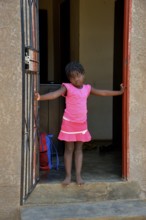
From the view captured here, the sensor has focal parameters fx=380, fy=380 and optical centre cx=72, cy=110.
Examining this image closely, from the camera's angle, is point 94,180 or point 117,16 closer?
point 94,180

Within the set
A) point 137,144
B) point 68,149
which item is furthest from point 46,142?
point 137,144

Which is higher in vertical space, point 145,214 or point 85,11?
point 85,11

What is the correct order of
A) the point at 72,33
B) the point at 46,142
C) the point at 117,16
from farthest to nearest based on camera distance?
the point at 72,33 → the point at 117,16 → the point at 46,142

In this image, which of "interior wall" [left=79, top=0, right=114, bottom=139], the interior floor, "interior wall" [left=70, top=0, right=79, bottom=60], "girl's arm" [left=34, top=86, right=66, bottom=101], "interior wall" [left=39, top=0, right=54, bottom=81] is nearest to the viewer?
"girl's arm" [left=34, top=86, right=66, bottom=101]

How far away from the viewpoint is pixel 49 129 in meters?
5.65

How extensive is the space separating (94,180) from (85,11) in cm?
374

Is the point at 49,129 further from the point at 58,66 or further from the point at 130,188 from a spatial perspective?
the point at 58,66

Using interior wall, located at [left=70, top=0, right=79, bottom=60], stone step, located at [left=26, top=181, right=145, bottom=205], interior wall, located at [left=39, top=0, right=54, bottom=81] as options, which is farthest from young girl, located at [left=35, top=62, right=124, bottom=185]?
interior wall, located at [left=39, top=0, right=54, bottom=81]

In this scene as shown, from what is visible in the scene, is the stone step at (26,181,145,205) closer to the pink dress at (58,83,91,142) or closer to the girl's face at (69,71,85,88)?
the pink dress at (58,83,91,142)

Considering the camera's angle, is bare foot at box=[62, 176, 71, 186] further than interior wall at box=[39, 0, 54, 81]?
No

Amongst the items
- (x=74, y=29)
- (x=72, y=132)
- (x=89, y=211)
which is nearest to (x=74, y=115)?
(x=72, y=132)

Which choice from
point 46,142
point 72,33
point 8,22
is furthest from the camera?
point 72,33

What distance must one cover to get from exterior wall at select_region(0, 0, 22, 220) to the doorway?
1.46m

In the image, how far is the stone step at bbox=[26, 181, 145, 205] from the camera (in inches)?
173
